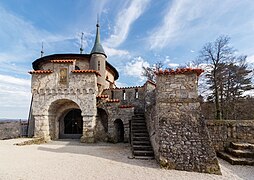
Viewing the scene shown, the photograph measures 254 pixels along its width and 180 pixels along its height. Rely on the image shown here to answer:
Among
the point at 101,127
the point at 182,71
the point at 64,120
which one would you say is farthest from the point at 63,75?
the point at 182,71

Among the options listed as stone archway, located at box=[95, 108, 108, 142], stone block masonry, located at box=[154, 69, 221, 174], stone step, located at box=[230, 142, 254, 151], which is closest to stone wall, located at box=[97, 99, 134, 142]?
stone archway, located at box=[95, 108, 108, 142]

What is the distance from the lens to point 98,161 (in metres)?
5.93

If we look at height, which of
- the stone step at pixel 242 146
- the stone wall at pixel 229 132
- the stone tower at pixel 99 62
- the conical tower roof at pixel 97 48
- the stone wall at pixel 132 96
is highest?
the conical tower roof at pixel 97 48

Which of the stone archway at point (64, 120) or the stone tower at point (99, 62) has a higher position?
the stone tower at point (99, 62)

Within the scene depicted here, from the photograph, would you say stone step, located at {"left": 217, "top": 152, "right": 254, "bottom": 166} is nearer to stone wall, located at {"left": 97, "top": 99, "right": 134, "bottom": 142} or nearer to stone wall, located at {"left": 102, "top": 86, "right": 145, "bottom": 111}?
stone wall, located at {"left": 97, "top": 99, "right": 134, "bottom": 142}

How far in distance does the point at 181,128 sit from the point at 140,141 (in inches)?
103

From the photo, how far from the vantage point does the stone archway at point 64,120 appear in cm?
1175

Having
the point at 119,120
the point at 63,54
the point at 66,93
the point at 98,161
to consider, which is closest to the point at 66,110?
the point at 66,93

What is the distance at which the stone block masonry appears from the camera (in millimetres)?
5039

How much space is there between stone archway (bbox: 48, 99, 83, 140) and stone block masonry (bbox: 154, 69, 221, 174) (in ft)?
26.3

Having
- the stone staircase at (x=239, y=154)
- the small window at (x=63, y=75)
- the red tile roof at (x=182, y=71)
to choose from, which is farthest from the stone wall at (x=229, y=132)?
the small window at (x=63, y=75)

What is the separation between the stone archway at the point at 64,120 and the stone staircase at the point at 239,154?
9948 millimetres

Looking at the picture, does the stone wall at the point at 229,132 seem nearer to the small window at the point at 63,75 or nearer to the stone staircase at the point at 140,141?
the stone staircase at the point at 140,141

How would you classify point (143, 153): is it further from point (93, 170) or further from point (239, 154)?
point (239, 154)
